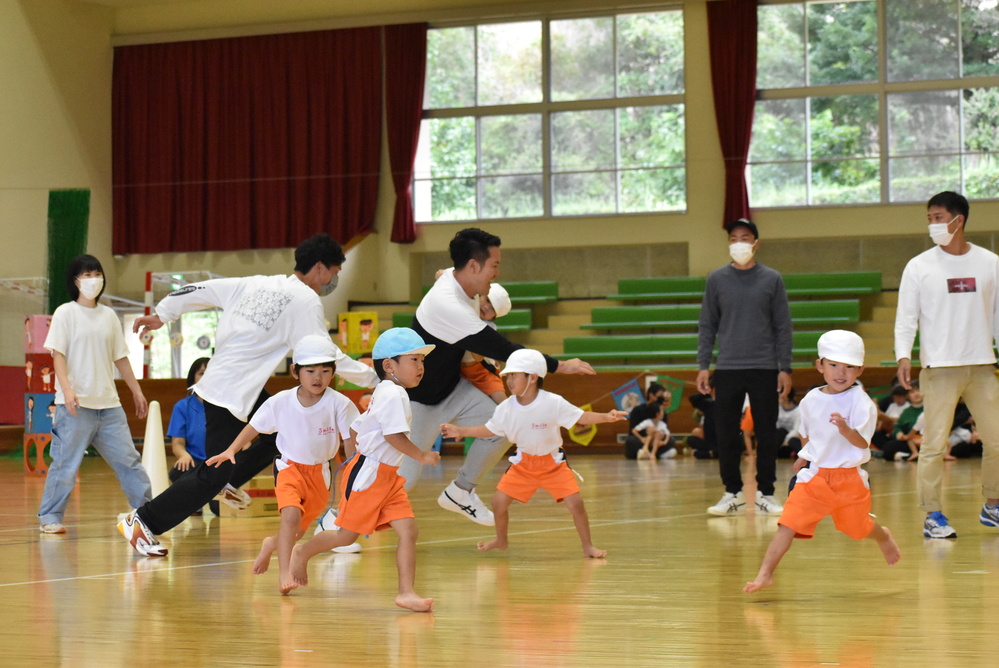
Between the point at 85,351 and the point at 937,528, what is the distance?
476 centimetres

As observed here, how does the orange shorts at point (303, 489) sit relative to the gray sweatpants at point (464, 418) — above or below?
below

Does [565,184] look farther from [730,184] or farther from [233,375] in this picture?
[233,375]

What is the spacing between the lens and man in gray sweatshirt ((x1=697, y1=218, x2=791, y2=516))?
7215 mm

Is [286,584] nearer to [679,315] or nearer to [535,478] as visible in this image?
[535,478]

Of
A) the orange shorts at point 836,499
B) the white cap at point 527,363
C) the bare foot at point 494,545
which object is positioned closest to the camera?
the orange shorts at point 836,499

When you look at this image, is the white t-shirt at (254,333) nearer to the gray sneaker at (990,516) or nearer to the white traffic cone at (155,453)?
the white traffic cone at (155,453)

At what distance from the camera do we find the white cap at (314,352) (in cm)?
458

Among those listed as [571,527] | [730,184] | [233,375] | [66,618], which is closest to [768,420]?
[571,527]

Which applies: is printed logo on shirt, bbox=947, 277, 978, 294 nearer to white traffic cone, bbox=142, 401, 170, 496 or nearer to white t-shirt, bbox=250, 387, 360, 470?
white t-shirt, bbox=250, 387, 360, 470

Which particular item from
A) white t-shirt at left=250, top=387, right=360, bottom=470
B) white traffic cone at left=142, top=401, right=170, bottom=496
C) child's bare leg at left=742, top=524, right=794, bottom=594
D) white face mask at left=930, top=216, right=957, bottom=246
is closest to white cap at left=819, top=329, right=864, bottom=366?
child's bare leg at left=742, top=524, right=794, bottom=594

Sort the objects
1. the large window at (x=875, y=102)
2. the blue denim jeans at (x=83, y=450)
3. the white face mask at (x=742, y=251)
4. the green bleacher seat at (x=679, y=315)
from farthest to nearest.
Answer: the large window at (x=875, y=102)
the green bleacher seat at (x=679, y=315)
the white face mask at (x=742, y=251)
the blue denim jeans at (x=83, y=450)

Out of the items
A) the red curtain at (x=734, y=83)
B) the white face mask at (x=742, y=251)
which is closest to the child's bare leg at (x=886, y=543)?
the white face mask at (x=742, y=251)

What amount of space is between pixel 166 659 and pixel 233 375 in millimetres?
2239

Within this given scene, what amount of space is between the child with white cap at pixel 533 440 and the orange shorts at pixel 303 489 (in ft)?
3.00
